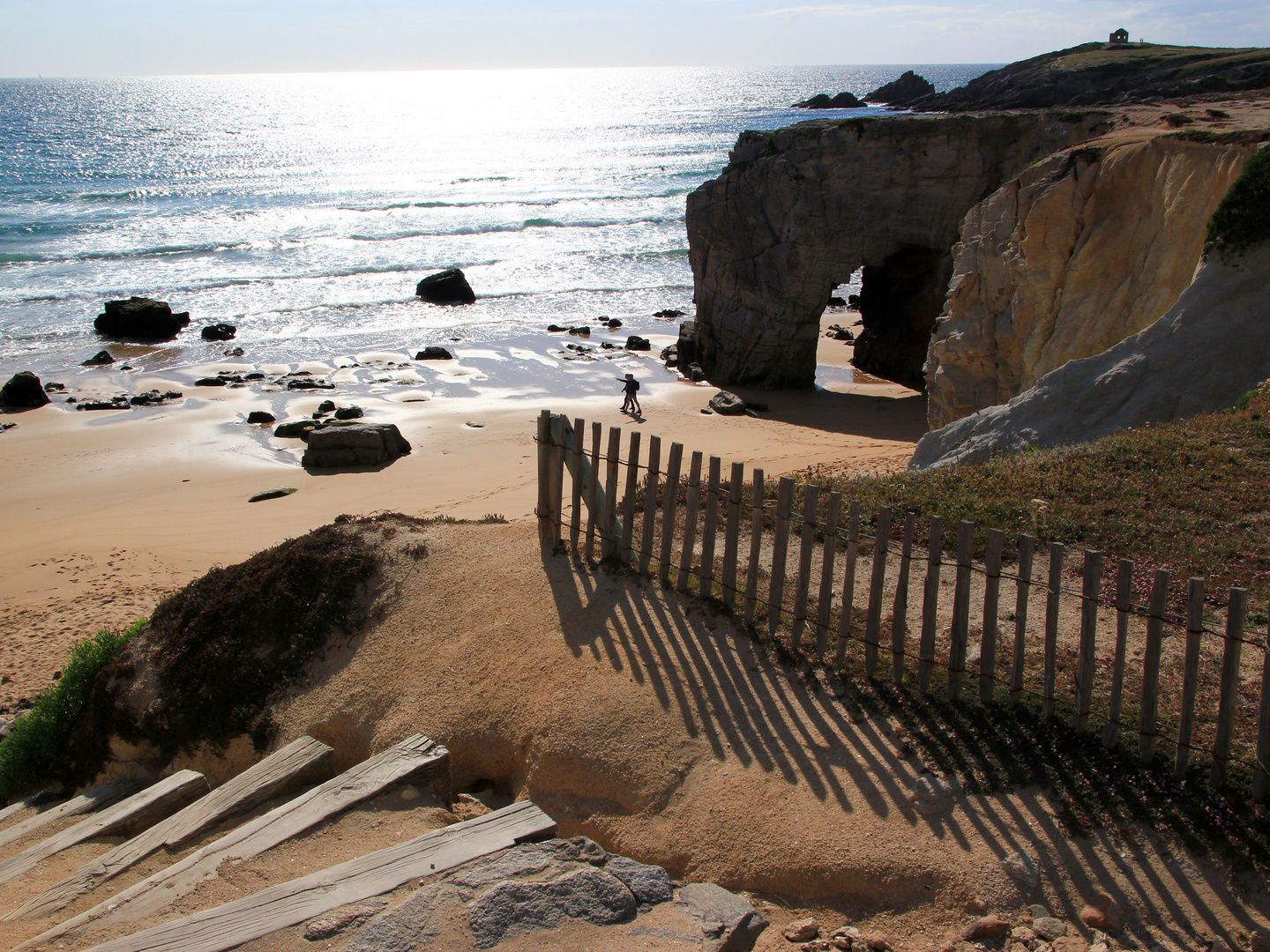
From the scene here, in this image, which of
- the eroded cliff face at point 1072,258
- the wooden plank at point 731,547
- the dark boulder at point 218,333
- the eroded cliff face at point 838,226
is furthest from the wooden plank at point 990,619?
the dark boulder at point 218,333

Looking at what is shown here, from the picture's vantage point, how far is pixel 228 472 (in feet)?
60.2

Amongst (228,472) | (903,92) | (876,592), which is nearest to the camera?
(876,592)

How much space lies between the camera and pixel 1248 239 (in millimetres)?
11430

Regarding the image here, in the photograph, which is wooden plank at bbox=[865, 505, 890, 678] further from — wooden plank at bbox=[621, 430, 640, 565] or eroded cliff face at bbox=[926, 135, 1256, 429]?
eroded cliff face at bbox=[926, 135, 1256, 429]

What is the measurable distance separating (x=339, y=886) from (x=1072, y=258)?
1496cm

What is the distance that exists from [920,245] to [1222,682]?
20.4 metres

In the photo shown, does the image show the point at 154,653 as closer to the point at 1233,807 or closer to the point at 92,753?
the point at 92,753

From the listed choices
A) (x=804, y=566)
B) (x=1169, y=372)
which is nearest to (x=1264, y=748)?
(x=804, y=566)

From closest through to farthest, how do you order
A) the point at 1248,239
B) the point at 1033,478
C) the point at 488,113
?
the point at 1033,478 < the point at 1248,239 < the point at 488,113

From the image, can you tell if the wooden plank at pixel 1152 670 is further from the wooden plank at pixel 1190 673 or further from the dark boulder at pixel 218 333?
the dark boulder at pixel 218 333

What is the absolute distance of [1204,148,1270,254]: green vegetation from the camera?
37.2ft

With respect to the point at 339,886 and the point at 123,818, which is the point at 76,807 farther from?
the point at 339,886

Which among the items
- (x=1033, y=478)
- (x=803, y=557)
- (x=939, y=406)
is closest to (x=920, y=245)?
(x=939, y=406)

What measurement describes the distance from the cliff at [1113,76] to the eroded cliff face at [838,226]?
31.6m
